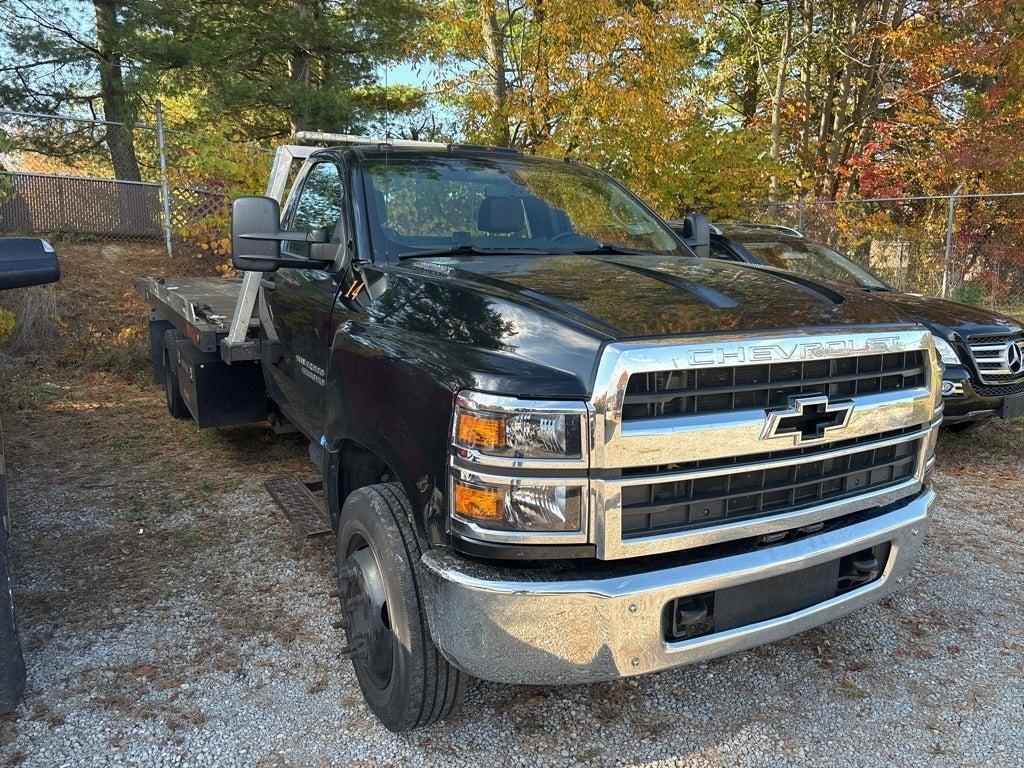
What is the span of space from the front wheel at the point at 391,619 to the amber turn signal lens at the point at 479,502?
14.7 inches

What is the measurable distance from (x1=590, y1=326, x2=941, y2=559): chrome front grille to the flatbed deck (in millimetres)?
3078

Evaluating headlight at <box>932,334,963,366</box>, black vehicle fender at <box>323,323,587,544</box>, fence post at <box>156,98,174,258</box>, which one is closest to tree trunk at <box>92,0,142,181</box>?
fence post at <box>156,98,174,258</box>

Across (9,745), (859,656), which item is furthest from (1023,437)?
(9,745)

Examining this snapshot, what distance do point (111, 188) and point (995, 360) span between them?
42.7ft

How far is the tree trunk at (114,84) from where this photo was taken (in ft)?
45.3

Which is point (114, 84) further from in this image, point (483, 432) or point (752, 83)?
point (752, 83)

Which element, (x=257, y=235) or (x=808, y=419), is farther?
(x=257, y=235)

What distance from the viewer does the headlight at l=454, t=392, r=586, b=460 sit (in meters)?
2.10

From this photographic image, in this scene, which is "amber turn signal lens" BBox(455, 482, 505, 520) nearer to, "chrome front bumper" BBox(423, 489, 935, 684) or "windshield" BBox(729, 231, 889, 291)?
"chrome front bumper" BBox(423, 489, 935, 684)

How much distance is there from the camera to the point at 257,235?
329cm

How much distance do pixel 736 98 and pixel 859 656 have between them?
21.3 meters

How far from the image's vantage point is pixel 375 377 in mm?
2730

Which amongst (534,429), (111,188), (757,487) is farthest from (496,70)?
(534,429)

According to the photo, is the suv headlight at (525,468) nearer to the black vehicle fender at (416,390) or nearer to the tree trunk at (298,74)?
the black vehicle fender at (416,390)
